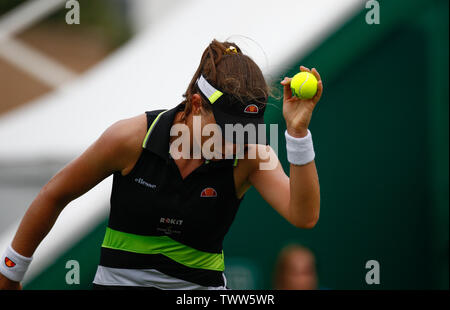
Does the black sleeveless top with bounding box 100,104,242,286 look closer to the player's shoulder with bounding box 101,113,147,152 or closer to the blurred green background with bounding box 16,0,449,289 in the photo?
the player's shoulder with bounding box 101,113,147,152

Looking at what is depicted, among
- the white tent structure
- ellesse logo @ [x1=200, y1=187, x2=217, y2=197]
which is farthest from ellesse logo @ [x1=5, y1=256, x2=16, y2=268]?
the white tent structure

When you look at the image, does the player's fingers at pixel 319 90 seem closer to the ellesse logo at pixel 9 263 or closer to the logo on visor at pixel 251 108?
the logo on visor at pixel 251 108

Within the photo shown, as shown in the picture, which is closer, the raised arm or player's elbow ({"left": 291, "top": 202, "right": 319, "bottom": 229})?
the raised arm

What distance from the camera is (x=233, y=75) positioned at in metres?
2.75

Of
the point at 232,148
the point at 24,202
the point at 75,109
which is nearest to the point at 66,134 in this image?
the point at 75,109

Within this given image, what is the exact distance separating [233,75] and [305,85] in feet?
1.05

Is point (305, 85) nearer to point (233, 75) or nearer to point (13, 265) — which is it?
point (233, 75)

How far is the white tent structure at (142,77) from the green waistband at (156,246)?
1490 millimetres

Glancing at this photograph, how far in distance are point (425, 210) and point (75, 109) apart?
311cm

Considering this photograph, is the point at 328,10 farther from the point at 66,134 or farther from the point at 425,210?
the point at 66,134

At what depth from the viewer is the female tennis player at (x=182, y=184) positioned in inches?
108

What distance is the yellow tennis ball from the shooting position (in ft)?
8.53

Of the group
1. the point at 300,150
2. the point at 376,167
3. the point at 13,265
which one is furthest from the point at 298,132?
the point at 376,167

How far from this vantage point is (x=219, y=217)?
3020mm
